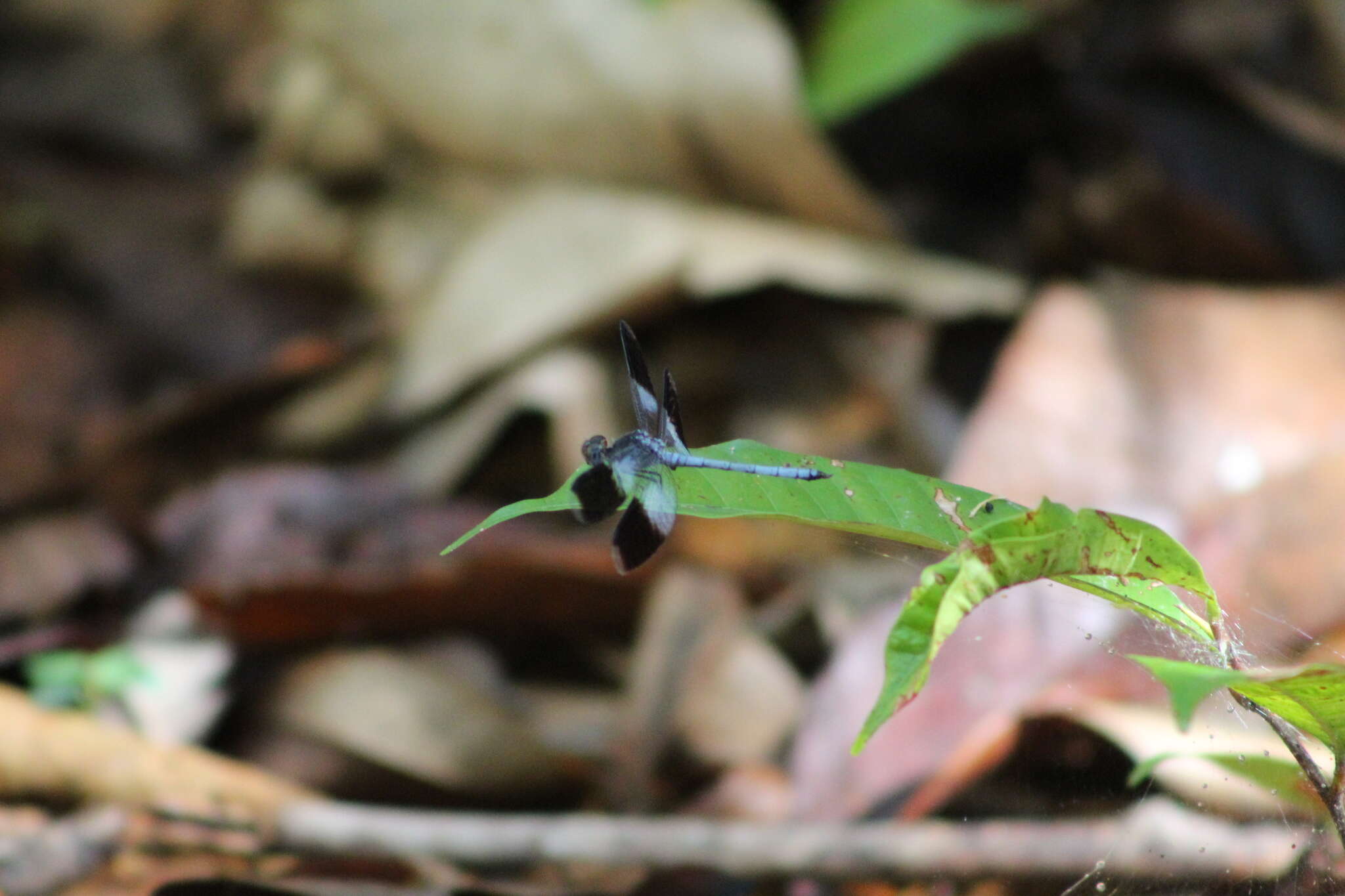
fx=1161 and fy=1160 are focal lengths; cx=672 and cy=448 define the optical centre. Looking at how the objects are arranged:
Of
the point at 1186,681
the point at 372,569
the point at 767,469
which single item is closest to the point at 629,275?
the point at 372,569

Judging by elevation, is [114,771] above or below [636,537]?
above

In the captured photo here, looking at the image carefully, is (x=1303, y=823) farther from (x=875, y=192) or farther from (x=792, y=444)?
(x=875, y=192)

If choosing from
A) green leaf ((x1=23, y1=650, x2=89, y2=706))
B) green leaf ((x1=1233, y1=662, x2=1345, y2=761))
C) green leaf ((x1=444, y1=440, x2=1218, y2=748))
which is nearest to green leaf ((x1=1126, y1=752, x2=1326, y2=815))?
green leaf ((x1=1233, y1=662, x2=1345, y2=761))

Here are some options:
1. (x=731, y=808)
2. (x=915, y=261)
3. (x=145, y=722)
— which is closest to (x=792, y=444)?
(x=915, y=261)

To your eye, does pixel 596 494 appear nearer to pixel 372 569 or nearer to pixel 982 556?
pixel 982 556

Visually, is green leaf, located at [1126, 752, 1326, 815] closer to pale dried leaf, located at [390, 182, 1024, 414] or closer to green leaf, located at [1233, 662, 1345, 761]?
green leaf, located at [1233, 662, 1345, 761]

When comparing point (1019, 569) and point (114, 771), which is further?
point (114, 771)

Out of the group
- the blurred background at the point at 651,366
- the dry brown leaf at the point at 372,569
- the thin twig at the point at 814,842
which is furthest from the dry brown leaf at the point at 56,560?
the thin twig at the point at 814,842
